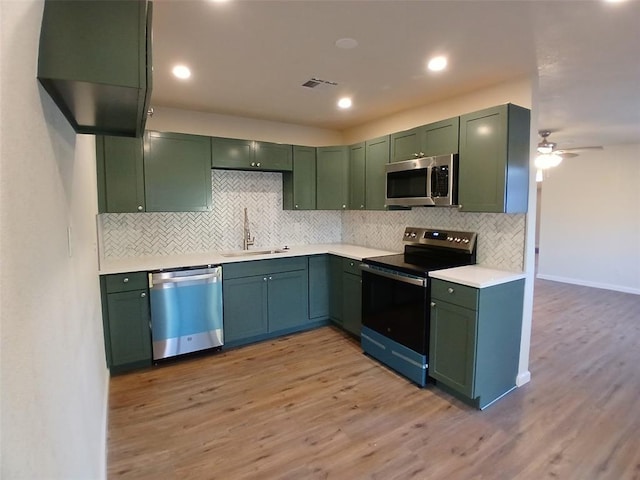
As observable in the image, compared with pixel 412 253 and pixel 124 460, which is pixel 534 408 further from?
pixel 124 460

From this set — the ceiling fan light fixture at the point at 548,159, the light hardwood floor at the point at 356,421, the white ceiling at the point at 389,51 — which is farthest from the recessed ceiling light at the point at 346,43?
the ceiling fan light fixture at the point at 548,159

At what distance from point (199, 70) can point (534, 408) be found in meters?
A: 3.69

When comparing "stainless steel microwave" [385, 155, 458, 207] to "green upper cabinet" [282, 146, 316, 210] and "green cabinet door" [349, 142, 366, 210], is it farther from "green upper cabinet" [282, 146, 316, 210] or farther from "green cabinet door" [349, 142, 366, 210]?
"green upper cabinet" [282, 146, 316, 210]

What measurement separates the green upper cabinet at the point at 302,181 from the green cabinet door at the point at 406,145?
3.59 ft

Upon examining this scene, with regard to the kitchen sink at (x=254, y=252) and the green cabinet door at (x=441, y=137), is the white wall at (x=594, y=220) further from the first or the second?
the kitchen sink at (x=254, y=252)

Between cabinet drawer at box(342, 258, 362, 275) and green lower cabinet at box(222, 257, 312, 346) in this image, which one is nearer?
green lower cabinet at box(222, 257, 312, 346)

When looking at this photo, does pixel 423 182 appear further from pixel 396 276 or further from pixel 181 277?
pixel 181 277

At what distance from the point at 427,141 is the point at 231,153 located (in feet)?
6.78

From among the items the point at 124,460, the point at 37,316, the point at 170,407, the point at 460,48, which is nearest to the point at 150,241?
the point at 170,407

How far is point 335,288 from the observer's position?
407 centimetres

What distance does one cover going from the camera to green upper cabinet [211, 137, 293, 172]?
3686 millimetres

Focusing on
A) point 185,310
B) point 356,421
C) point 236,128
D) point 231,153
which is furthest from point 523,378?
point 236,128

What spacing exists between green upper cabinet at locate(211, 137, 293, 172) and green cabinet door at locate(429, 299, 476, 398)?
2411 mm

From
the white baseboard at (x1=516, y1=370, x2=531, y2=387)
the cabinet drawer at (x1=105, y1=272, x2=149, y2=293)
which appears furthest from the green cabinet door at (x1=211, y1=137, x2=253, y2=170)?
the white baseboard at (x1=516, y1=370, x2=531, y2=387)
